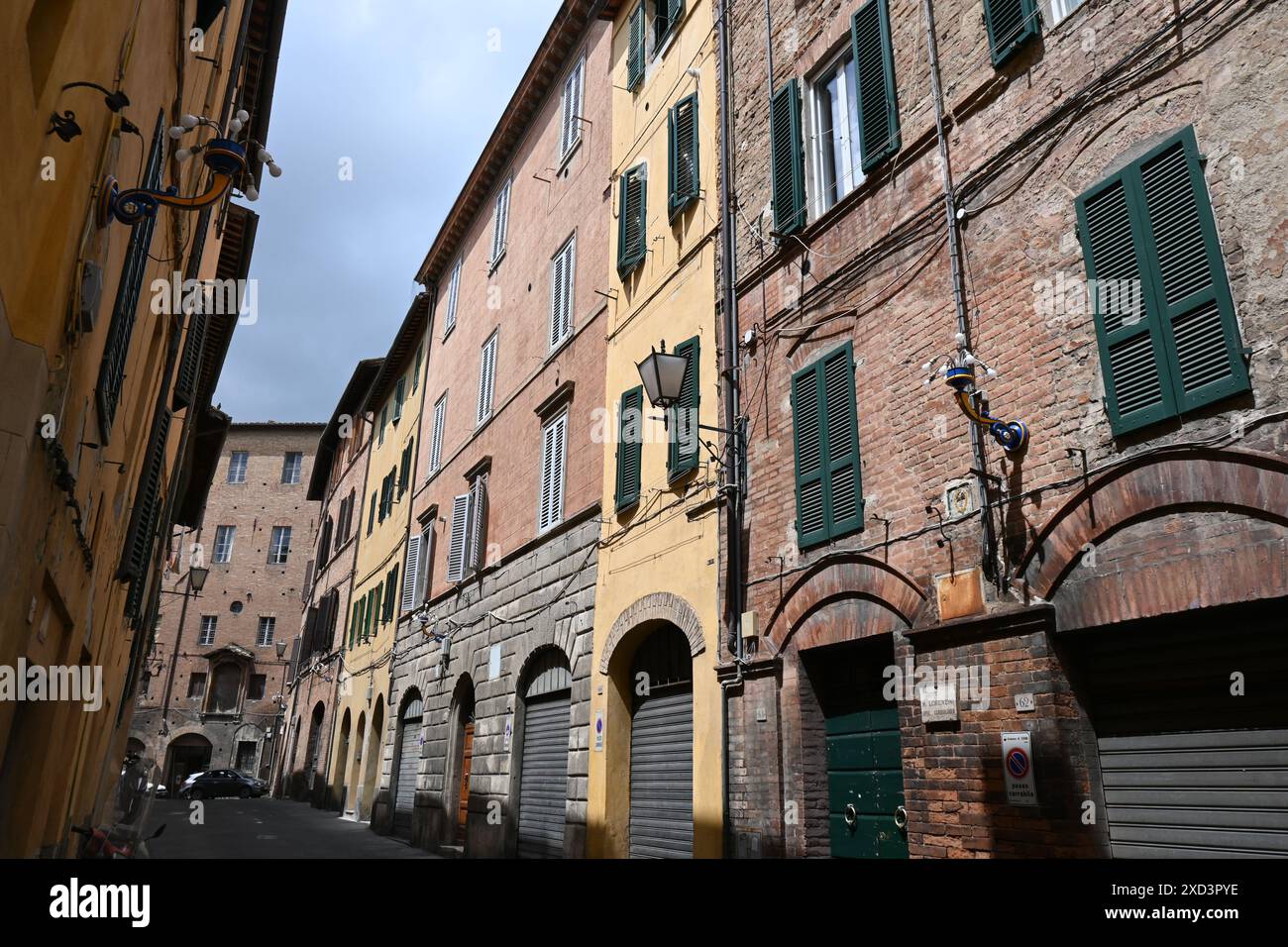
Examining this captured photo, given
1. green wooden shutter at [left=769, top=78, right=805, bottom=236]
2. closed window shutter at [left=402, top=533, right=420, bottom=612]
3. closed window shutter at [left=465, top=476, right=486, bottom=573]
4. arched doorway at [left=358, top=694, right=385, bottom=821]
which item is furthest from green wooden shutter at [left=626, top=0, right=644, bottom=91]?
arched doorway at [left=358, top=694, right=385, bottom=821]

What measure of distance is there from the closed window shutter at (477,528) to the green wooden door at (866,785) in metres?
10.1

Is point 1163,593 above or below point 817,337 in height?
below

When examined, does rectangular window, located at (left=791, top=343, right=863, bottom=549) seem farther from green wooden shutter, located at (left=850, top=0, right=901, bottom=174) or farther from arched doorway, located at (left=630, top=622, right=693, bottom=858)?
arched doorway, located at (left=630, top=622, right=693, bottom=858)

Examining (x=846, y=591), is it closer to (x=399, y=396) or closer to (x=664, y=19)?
(x=664, y=19)

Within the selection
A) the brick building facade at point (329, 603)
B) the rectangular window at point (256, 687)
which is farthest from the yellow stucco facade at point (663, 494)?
the rectangular window at point (256, 687)

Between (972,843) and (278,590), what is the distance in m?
47.4

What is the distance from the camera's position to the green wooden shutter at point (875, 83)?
803 cm

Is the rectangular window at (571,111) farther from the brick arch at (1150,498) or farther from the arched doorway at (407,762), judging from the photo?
the brick arch at (1150,498)

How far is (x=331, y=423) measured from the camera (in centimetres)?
3562

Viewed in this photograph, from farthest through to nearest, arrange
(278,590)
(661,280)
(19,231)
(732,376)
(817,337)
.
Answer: (278,590) < (661,280) < (732,376) < (817,337) < (19,231)

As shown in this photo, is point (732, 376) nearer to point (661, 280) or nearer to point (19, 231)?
point (661, 280)

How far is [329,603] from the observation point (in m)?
32.8
